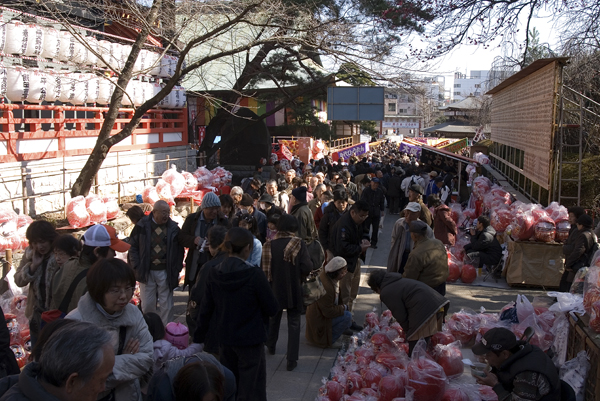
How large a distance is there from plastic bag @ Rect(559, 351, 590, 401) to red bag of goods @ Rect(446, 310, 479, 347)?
1.48m

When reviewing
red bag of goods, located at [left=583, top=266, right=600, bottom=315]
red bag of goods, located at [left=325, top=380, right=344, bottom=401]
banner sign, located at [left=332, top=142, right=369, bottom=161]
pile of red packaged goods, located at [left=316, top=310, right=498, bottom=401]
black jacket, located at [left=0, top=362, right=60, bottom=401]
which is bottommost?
red bag of goods, located at [left=325, top=380, right=344, bottom=401]

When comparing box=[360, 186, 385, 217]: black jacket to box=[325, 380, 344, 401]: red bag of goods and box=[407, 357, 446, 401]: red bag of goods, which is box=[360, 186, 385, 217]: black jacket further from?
box=[407, 357, 446, 401]: red bag of goods

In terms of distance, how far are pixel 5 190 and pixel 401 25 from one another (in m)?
9.54

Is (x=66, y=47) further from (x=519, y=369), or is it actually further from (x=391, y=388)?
(x=519, y=369)

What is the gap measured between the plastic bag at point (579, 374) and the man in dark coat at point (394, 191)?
11422mm

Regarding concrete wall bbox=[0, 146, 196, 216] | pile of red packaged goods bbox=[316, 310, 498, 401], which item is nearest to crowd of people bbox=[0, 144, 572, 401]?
pile of red packaged goods bbox=[316, 310, 498, 401]

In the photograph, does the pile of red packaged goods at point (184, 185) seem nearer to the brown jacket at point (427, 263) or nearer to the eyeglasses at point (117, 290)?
the brown jacket at point (427, 263)

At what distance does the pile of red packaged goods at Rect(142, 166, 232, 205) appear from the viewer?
12.1 m

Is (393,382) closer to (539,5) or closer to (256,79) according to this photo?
(539,5)

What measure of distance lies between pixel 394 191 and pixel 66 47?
31.2 feet

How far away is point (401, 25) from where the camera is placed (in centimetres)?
1308

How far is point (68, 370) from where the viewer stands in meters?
2.04

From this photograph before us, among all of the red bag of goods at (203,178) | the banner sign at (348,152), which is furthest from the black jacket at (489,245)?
the banner sign at (348,152)

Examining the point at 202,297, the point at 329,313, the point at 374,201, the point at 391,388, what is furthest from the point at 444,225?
the point at 202,297
